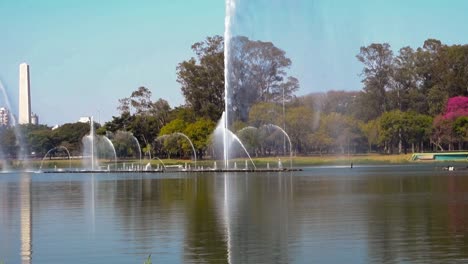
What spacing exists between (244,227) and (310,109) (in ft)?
246

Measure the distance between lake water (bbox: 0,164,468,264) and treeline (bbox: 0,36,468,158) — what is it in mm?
51698

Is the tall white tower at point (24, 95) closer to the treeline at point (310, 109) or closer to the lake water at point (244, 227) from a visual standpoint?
the treeline at point (310, 109)

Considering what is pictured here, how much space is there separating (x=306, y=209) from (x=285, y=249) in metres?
10.2

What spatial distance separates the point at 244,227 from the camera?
26.0m

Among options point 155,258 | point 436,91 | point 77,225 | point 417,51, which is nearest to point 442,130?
point 436,91

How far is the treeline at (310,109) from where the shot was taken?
98.1 m

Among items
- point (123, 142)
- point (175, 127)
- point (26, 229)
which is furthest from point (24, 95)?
point (26, 229)

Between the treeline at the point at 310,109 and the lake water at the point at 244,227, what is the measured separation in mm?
51698

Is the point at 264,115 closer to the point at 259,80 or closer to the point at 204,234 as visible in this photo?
the point at 259,80

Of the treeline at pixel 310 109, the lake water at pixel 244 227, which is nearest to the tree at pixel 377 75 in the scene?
the treeline at pixel 310 109

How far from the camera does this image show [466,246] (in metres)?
20.7

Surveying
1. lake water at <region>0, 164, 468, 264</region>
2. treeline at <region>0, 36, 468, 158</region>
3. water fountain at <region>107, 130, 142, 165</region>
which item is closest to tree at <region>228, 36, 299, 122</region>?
treeline at <region>0, 36, 468, 158</region>

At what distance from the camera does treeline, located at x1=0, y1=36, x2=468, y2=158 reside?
98125 millimetres

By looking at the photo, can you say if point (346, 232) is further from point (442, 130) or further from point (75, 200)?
point (442, 130)
